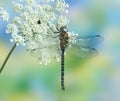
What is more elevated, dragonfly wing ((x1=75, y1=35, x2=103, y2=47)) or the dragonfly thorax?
dragonfly wing ((x1=75, y1=35, x2=103, y2=47))

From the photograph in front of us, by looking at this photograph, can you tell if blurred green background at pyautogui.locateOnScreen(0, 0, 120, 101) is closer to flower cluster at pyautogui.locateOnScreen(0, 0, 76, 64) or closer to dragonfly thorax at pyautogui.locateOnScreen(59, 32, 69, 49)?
dragonfly thorax at pyautogui.locateOnScreen(59, 32, 69, 49)

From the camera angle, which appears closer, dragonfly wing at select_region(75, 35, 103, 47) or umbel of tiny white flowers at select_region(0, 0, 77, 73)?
umbel of tiny white flowers at select_region(0, 0, 77, 73)

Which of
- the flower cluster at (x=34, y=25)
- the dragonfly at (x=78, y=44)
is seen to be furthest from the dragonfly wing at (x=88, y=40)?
the flower cluster at (x=34, y=25)

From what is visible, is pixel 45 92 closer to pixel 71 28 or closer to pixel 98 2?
pixel 71 28

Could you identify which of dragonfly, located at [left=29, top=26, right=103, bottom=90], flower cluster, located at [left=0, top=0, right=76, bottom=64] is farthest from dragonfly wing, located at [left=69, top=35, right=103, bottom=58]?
flower cluster, located at [left=0, top=0, right=76, bottom=64]

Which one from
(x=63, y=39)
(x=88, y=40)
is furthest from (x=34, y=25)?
(x=88, y=40)

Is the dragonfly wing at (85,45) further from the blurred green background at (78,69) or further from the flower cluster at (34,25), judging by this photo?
the flower cluster at (34,25)
